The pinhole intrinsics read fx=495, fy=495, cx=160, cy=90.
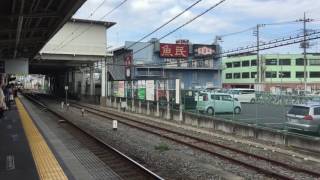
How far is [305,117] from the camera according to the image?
1944 centimetres

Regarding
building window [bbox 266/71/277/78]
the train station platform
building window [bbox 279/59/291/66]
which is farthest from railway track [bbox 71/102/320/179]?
building window [bbox 279/59/291/66]

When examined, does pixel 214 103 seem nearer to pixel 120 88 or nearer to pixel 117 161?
pixel 117 161

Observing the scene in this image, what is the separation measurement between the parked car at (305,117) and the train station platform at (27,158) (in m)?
9.62

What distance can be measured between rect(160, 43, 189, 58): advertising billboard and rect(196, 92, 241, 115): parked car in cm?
6364

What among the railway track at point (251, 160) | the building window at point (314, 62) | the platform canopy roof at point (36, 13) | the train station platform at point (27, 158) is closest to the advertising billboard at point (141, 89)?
the platform canopy roof at point (36, 13)

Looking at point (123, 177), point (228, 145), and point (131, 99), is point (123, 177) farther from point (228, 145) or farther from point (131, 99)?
point (131, 99)

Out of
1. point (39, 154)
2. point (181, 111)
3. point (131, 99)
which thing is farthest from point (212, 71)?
point (39, 154)

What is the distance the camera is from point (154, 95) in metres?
38.7

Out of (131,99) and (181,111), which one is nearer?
(181,111)

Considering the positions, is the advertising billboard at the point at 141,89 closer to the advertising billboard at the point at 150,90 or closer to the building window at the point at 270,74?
the advertising billboard at the point at 150,90

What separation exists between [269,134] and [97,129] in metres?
10.2

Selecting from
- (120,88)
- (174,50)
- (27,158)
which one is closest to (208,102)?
(27,158)

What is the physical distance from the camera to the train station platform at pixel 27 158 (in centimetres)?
1223

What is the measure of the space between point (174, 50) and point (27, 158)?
82.7 metres
